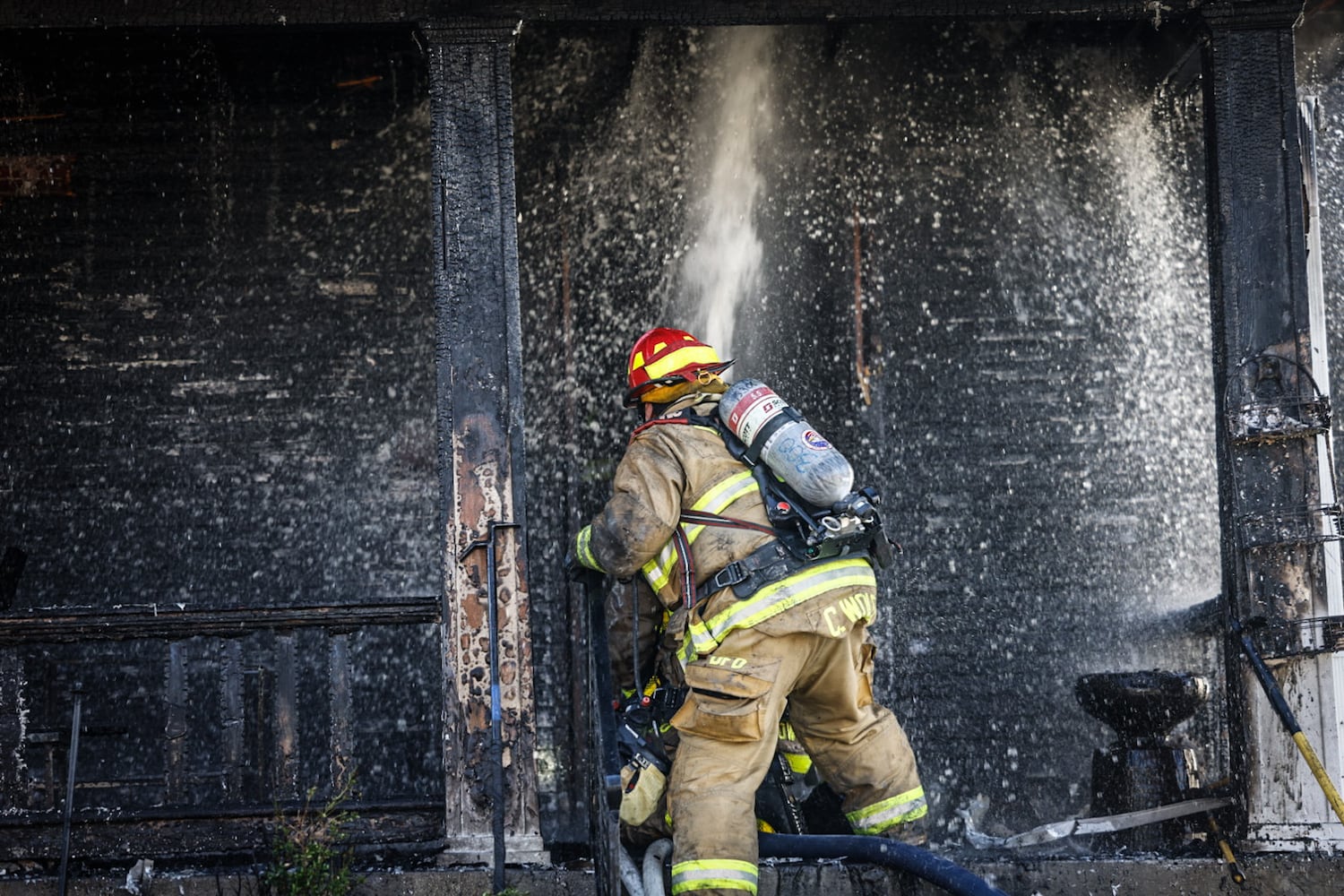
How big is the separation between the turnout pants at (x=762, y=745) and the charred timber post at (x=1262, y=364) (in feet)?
5.14

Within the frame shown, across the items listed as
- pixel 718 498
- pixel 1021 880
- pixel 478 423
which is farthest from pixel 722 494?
pixel 1021 880

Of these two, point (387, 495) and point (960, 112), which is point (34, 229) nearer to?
point (387, 495)

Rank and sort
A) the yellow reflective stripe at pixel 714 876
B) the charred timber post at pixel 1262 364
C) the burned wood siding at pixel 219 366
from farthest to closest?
the burned wood siding at pixel 219 366 < the charred timber post at pixel 1262 364 < the yellow reflective stripe at pixel 714 876

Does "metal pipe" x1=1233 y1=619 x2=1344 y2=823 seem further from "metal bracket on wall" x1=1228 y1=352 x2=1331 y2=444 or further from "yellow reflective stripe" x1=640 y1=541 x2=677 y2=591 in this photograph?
"yellow reflective stripe" x1=640 y1=541 x2=677 y2=591

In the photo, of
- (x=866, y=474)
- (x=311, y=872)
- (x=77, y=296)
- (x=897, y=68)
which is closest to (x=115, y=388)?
(x=77, y=296)

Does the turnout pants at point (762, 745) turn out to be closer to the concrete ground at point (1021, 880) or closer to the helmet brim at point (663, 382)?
the concrete ground at point (1021, 880)

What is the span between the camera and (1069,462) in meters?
7.57

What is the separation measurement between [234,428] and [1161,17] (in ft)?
17.3

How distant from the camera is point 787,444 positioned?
14.7 ft

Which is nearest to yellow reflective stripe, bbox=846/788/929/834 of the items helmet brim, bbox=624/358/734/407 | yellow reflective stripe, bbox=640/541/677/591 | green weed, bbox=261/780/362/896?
yellow reflective stripe, bbox=640/541/677/591

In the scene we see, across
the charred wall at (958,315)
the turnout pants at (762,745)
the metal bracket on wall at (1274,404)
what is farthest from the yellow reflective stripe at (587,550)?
the metal bracket on wall at (1274,404)

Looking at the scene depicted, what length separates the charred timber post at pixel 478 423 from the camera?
4.98 meters

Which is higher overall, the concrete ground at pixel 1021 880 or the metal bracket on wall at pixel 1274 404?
the metal bracket on wall at pixel 1274 404

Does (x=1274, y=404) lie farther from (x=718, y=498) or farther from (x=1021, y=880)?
(x=718, y=498)
